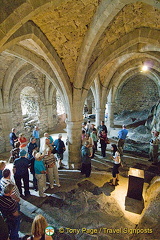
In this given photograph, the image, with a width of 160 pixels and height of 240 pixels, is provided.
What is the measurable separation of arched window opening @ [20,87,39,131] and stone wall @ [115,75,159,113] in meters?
10.1

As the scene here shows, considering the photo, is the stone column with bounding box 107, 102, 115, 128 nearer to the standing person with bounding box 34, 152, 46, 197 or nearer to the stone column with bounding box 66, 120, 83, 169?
the stone column with bounding box 66, 120, 83, 169

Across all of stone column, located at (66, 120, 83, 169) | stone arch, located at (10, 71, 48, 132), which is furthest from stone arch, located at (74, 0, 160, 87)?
A: stone arch, located at (10, 71, 48, 132)

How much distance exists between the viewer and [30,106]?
11.1 meters

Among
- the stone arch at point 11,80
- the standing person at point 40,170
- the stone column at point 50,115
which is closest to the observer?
the standing person at point 40,170

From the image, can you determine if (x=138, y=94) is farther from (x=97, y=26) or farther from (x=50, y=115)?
(x=97, y=26)

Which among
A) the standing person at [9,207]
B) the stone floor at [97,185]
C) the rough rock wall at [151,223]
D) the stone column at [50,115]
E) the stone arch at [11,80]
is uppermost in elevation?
the stone arch at [11,80]

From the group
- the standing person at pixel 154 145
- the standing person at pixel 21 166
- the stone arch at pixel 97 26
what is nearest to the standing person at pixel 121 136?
the standing person at pixel 154 145

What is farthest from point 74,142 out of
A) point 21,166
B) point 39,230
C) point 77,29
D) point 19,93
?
point 19,93

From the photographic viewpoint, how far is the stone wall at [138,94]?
598 inches

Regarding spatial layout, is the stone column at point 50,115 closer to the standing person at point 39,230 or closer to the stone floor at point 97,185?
the stone floor at point 97,185

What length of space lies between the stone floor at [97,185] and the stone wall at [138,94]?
1096 cm

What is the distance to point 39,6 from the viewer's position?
223 centimetres

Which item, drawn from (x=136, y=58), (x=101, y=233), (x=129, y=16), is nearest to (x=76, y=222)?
(x=101, y=233)

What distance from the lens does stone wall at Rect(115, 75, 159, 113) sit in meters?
15.2
